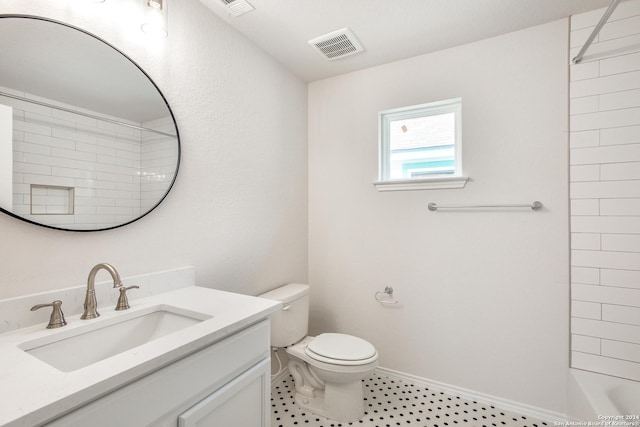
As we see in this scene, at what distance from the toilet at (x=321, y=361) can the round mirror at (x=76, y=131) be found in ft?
3.38

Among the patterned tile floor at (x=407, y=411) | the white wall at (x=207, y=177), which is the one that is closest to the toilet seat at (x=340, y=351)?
the patterned tile floor at (x=407, y=411)

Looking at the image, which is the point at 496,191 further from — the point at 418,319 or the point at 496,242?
the point at 418,319

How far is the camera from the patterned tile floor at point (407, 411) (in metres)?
1.66

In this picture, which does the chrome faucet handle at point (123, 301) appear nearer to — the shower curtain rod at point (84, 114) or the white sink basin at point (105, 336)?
the white sink basin at point (105, 336)

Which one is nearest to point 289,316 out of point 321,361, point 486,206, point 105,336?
point 321,361

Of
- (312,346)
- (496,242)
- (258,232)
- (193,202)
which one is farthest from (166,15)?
(496,242)

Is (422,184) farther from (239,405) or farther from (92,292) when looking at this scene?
(92,292)

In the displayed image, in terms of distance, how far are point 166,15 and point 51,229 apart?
1.08 meters

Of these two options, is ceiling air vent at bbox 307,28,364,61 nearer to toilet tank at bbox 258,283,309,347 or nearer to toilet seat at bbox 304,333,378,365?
toilet tank at bbox 258,283,309,347

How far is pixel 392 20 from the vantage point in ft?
5.53

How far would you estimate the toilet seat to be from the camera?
63.8 inches

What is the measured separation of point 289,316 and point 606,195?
1896 millimetres

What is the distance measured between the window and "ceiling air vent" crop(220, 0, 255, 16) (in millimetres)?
1102

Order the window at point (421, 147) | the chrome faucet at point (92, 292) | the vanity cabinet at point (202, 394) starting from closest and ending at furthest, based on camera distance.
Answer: the vanity cabinet at point (202, 394)
the chrome faucet at point (92, 292)
the window at point (421, 147)
